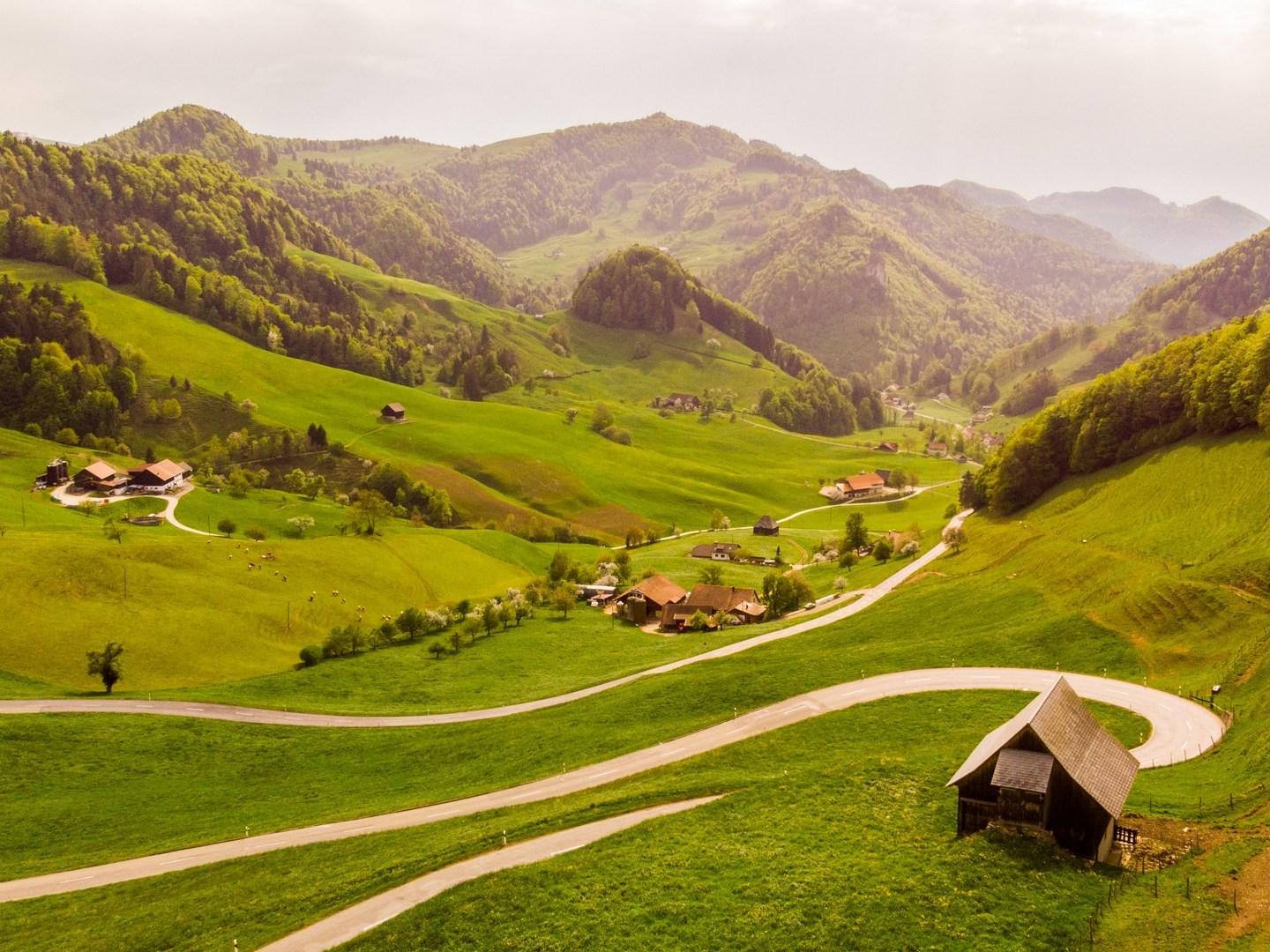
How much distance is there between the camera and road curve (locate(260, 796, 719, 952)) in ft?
118

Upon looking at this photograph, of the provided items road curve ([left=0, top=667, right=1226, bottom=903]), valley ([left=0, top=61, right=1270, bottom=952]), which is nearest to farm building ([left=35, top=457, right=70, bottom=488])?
valley ([left=0, top=61, right=1270, bottom=952])

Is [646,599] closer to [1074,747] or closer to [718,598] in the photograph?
[718,598]

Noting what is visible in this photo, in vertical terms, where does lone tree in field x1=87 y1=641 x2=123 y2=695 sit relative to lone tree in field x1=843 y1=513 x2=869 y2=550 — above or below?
below

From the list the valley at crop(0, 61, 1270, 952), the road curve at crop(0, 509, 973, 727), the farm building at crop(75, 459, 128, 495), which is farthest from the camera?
the farm building at crop(75, 459, 128, 495)

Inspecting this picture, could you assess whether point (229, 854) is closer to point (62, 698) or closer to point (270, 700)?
point (270, 700)

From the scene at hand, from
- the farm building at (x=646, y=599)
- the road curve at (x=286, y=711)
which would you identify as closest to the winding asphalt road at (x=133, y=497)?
the road curve at (x=286, y=711)

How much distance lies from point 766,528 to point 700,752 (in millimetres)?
128391

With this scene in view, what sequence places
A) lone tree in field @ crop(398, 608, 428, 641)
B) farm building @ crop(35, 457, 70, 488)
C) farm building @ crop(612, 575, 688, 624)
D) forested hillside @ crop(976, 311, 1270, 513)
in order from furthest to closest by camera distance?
farm building @ crop(35, 457, 70, 488)
farm building @ crop(612, 575, 688, 624)
lone tree in field @ crop(398, 608, 428, 641)
forested hillside @ crop(976, 311, 1270, 513)

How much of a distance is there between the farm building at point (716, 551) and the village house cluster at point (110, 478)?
328ft

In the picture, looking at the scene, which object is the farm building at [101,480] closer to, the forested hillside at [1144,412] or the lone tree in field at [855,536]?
the lone tree in field at [855,536]

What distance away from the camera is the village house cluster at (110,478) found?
143 metres

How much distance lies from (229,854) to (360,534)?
8788 centimetres

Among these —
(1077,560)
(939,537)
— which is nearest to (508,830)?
(1077,560)

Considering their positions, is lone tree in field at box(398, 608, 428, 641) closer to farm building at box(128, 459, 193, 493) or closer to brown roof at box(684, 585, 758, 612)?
brown roof at box(684, 585, 758, 612)
